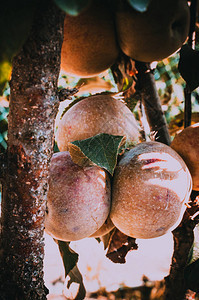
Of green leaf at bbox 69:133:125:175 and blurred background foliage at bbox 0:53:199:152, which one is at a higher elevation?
green leaf at bbox 69:133:125:175

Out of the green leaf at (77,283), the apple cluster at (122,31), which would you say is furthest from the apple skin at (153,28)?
the green leaf at (77,283)

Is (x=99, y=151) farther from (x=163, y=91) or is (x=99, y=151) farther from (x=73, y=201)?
(x=163, y=91)

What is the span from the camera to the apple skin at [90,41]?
52 cm

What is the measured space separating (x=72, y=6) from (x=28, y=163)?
230 millimetres

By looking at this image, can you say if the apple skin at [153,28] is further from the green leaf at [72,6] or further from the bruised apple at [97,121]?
the green leaf at [72,6]

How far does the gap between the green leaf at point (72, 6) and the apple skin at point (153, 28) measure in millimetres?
231

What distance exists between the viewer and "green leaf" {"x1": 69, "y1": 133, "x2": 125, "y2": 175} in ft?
1.54

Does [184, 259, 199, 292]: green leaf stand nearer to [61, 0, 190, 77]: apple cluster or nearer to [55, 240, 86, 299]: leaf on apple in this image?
[55, 240, 86, 299]: leaf on apple

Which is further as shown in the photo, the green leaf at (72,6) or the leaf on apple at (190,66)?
the leaf on apple at (190,66)

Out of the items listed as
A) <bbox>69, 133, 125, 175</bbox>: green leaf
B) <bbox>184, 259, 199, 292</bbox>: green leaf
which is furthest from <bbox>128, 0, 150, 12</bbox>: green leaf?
<bbox>184, 259, 199, 292</bbox>: green leaf

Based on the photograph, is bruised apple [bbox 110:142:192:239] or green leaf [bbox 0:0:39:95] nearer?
green leaf [bbox 0:0:39:95]

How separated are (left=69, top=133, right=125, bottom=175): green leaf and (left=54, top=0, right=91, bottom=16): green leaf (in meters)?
0.24

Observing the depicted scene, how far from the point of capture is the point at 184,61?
55 centimetres

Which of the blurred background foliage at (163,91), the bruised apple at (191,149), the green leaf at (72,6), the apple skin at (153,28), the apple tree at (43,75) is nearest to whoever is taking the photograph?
the green leaf at (72,6)
